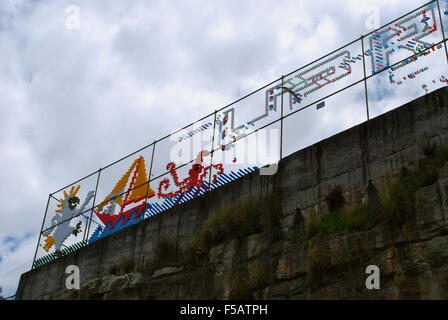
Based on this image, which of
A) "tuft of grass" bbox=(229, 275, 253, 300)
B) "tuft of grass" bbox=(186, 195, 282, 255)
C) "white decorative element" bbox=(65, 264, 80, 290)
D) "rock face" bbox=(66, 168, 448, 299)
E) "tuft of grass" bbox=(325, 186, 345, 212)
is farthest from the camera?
"white decorative element" bbox=(65, 264, 80, 290)

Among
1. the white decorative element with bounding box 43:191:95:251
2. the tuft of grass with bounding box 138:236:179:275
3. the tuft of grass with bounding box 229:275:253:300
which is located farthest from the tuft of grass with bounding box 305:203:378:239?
the white decorative element with bounding box 43:191:95:251

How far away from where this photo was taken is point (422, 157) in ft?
32.0

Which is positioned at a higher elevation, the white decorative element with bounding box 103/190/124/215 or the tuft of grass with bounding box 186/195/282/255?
the white decorative element with bounding box 103/190/124/215

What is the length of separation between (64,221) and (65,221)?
2.4 inches

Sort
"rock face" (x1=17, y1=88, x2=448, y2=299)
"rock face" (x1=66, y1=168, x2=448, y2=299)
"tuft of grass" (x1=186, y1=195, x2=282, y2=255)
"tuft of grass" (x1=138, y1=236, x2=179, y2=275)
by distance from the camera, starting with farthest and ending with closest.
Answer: "tuft of grass" (x1=138, y1=236, x2=179, y2=275)
"tuft of grass" (x1=186, y1=195, x2=282, y2=255)
"rock face" (x1=17, y1=88, x2=448, y2=299)
"rock face" (x1=66, y1=168, x2=448, y2=299)

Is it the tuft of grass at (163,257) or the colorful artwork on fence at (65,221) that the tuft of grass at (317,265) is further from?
the colorful artwork on fence at (65,221)

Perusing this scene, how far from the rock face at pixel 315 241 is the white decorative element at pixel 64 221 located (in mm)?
3106

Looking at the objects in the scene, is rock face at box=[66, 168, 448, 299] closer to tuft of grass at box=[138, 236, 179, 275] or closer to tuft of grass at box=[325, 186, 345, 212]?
tuft of grass at box=[138, 236, 179, 275]

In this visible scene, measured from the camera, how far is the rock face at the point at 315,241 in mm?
9023

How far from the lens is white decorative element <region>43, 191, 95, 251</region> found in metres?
16.4

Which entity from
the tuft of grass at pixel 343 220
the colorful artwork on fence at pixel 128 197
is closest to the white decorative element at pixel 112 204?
the colorful artwork on fence at pixel 128 197
